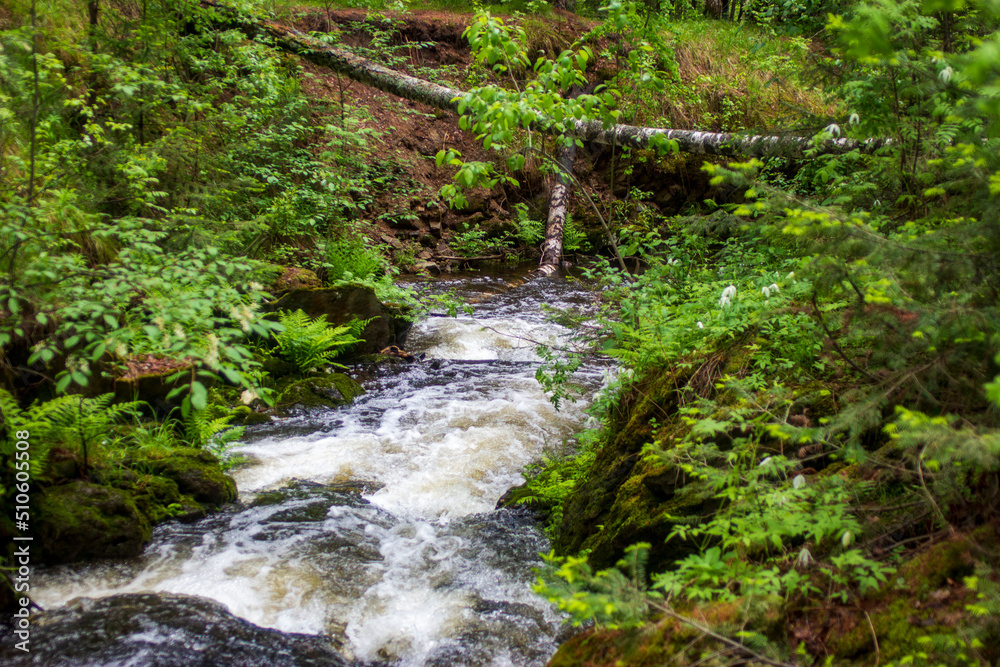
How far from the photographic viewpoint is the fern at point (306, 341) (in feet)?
25.0

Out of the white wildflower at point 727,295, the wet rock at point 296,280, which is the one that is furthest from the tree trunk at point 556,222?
the white wildflower at point 727,295

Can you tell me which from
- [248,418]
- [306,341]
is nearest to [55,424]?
[248,418]

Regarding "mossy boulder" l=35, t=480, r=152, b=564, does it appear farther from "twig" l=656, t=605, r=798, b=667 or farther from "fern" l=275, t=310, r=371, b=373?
"twig" l=656, t=605, r=798, b=667

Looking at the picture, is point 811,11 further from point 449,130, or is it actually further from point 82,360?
point 449,130

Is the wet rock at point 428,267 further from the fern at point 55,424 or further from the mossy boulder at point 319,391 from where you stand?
the fern at point 55,424

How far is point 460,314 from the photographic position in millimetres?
10602

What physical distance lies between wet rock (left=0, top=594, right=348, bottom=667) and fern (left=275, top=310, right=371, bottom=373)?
14.2ft

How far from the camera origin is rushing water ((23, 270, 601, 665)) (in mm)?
3541

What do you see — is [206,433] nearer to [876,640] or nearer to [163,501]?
[163,501]

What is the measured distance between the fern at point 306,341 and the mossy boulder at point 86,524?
11.6 ft

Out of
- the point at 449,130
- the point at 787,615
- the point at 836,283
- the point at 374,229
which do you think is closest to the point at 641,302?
the point at 836,283

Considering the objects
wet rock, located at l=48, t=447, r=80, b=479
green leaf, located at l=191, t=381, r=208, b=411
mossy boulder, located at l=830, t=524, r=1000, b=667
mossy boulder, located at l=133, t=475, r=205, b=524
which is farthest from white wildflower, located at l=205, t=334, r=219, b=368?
mossy boulder, located at l=830, t=524, r=1000, b=667

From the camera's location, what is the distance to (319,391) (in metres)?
7.37

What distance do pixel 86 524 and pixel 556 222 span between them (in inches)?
467
